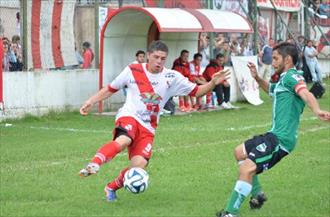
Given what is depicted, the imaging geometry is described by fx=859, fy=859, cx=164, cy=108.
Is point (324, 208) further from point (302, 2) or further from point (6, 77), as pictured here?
point (302, 2)

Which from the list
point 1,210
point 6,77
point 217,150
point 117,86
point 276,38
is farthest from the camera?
point 276,38

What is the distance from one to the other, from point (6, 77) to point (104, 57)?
129 inches

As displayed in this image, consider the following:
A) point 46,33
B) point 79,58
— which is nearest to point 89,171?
point 46,33

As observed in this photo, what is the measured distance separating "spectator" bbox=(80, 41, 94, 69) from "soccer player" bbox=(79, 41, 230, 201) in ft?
39.5

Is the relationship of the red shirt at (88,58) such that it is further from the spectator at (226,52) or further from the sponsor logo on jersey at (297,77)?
the sponsor logo on jersey at (297,77)

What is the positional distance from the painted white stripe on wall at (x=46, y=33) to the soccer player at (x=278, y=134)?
12.1 m

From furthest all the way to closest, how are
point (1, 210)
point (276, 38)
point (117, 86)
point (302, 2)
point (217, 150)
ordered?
point (302, 2) < point (276, 38) < point (217, 150) < point (117, 86) < point (1, 210)

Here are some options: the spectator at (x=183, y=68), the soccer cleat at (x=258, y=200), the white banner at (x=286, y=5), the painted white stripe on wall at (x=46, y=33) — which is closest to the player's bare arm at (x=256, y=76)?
the soccer cleat at (x=258, y=200)

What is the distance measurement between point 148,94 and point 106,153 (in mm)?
988

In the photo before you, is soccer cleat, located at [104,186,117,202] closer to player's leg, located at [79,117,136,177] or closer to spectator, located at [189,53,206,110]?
player's leg, located at [79,117,136,177]

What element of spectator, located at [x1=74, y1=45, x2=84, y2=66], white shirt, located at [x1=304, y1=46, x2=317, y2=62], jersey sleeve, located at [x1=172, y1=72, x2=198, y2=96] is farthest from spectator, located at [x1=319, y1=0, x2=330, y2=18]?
jersey sleeve, located at [x1=172, y1=72, x2=198, y2=96]

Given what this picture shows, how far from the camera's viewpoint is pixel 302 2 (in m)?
36.2

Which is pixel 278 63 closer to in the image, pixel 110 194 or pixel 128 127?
pixel 128 127

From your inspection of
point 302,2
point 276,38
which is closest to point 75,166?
point 276,38
